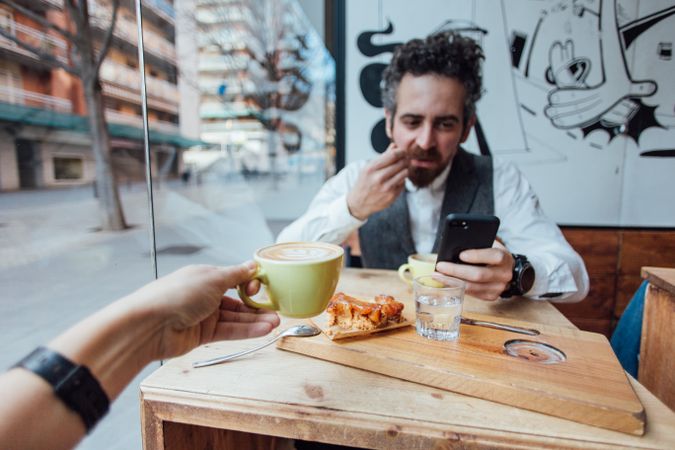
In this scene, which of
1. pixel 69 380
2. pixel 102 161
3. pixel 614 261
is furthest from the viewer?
pixel 614 261

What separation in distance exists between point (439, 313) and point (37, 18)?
6.68 feet

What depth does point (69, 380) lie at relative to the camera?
42 cm

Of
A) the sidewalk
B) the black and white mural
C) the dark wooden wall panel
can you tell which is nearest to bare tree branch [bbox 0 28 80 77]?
the sidewalk

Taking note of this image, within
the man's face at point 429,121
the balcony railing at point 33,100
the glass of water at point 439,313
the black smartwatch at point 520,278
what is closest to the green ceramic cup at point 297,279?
the glass of water at point 439,313

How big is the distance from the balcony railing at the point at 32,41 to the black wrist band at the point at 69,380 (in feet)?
5.44

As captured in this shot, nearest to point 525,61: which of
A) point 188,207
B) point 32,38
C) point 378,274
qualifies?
point 378,274

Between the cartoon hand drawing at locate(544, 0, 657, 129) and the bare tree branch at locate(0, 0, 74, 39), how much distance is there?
2.74 metres

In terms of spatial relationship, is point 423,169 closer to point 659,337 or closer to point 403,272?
point 403,272

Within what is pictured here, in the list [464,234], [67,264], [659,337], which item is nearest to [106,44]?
[67,264]

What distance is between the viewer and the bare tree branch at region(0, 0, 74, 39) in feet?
4.84

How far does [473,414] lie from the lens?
1.85ft

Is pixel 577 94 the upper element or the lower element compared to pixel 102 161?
upper

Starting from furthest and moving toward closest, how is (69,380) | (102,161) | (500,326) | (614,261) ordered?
(614,261), (102,161), (500,326), (69,380)

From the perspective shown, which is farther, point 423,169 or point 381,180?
point 423,169
